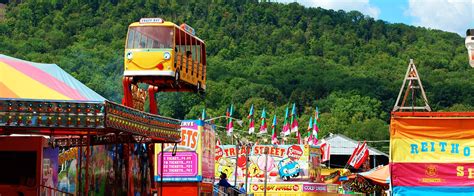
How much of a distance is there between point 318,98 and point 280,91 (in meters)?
7.93

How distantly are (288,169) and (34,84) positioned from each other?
4414cm

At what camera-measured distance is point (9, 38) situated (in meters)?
154

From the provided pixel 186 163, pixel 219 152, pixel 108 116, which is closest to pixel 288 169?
pixel 219 152

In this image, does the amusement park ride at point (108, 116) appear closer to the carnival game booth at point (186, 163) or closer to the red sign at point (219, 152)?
the carnival game booth at point (186, 163)

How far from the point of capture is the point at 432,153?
70.7ft

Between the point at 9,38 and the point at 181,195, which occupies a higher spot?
the point at 9,38

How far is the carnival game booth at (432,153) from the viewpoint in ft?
70.3

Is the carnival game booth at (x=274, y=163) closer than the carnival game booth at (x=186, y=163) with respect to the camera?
No

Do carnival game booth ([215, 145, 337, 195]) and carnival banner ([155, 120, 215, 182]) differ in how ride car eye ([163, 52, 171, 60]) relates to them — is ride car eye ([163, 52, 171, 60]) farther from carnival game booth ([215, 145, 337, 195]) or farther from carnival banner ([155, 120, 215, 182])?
carnival game booth ([215, 145, 337, 195])

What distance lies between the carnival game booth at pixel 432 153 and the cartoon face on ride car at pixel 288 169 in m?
42.2

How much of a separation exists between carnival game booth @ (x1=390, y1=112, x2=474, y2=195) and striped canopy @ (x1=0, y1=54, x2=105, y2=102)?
6218 millimetres

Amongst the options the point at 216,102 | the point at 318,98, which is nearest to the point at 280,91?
the point at 318,98

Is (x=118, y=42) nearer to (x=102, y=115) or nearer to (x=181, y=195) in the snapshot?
(x=181, y=195)

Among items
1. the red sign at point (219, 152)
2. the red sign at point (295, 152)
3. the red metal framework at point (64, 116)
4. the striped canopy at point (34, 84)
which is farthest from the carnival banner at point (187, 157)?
the red sign at point (295, 152)
